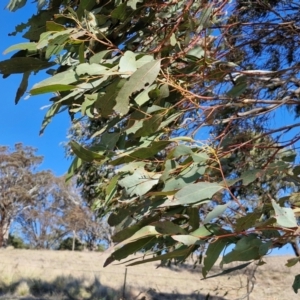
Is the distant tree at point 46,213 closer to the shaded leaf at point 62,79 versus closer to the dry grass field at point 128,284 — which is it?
the dry grass field at point 128,284

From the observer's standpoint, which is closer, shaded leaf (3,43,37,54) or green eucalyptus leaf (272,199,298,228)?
green eucalyptus leaf (272,199,298,228)

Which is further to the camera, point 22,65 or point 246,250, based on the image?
point 22,65

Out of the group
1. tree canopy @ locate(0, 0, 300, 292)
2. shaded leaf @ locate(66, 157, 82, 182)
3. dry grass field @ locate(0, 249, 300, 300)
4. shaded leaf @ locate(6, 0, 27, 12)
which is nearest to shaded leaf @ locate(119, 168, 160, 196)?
tree canopy @ locate(0, 0, 300, 292)

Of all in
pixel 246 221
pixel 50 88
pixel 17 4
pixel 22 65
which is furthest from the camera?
pixel 17 4

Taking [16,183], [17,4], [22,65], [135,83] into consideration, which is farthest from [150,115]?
[16,183]

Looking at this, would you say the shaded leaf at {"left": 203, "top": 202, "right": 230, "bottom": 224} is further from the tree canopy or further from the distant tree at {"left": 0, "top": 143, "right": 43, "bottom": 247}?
the distant tree at {"left": 0, "top": 143, "right": 43, "bottom": 247}

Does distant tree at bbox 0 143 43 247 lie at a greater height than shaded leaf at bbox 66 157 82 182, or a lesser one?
greater

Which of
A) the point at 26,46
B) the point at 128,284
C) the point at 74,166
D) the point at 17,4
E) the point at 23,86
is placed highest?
the point at 17,4

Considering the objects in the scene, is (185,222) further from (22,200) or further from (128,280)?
(22,200)

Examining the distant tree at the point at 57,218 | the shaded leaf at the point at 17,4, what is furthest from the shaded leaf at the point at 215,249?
the distant tree at the point at 57,218

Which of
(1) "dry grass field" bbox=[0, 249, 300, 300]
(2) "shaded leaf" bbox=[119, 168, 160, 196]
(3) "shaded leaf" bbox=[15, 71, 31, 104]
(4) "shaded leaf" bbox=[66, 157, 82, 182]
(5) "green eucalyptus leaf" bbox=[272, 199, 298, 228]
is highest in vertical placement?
(3) "shaded leaf" bbox=[15, 71, 31, 104]

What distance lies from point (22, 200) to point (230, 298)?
17970mm

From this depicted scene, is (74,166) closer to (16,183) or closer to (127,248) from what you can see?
(127,248)

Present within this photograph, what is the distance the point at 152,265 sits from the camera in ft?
41.2
